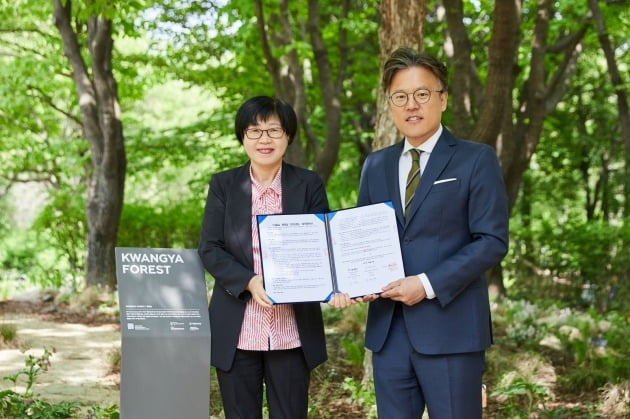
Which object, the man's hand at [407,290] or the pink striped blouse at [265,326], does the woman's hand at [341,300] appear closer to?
the man's hand at [407,290]

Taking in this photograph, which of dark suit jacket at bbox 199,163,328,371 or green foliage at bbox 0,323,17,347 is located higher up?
dark suit jacket at bbox 199,163,328,371

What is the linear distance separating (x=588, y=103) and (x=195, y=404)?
1947 centimetres

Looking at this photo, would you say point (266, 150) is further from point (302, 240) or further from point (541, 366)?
point (541, 366)

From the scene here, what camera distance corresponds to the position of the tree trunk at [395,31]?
623 cm

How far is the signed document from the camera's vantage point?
3271 millimetres

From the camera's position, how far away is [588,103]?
2114cm

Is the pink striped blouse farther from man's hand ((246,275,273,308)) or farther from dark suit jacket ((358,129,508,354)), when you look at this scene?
dark suit jacket ((358,129,508,354))

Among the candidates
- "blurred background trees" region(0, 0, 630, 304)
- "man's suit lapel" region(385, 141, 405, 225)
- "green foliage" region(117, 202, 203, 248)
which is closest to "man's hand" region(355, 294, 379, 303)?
"man's suit lapel" region(385, 141, 405, 225)

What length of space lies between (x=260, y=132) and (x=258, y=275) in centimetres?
63

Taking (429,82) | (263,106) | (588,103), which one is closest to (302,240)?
(263,106)

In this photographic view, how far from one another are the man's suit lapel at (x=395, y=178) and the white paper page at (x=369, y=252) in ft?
0.20

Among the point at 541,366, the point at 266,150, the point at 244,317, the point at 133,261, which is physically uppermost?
the point at 266,150

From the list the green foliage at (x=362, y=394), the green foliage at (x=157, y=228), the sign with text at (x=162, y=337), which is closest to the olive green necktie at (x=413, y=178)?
the sign with text at (x=162, y=337)

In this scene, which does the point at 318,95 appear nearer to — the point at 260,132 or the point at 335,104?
the point at 335,104
